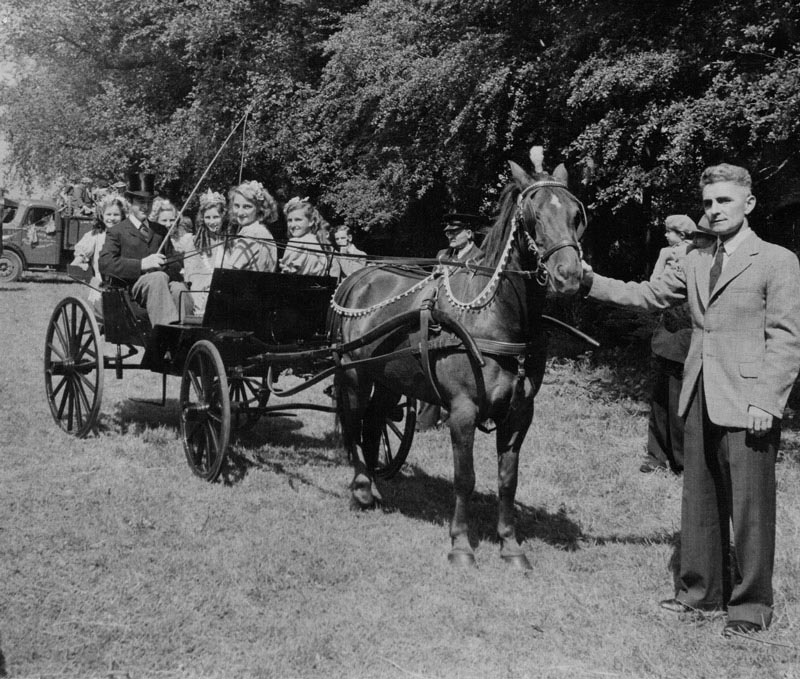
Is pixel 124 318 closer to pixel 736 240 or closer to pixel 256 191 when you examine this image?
pixel 256 191

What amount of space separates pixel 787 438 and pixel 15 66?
1216 inches

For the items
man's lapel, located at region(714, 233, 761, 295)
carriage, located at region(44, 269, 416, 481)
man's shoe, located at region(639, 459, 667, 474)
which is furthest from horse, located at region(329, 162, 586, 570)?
man's shoe, located at region(639, 459, 667, 474)

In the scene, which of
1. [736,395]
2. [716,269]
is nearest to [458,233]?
[716,269]

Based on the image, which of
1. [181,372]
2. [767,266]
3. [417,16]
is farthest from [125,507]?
[417,16]

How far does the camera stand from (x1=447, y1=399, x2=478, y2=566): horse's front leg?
5.29 m

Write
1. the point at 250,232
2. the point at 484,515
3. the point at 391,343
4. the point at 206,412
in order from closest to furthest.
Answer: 1. the point at 391,343
2. the point at 484,515
3. the point at 206,412
4. the point at 250,232

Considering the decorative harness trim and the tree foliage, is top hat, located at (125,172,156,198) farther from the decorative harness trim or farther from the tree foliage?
the decorative harness trim

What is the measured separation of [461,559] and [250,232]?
3455 millimetres

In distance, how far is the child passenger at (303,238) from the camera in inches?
297

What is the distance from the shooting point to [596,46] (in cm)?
1059

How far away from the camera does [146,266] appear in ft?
24.6

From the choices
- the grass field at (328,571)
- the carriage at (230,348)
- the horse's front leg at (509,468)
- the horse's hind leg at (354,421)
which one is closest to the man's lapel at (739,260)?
the horse's front leg at (509,468)

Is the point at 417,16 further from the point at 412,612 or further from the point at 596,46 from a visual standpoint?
the point at 412,612

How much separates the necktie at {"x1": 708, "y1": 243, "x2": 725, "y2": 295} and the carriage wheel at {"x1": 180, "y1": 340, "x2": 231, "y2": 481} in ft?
12.0
